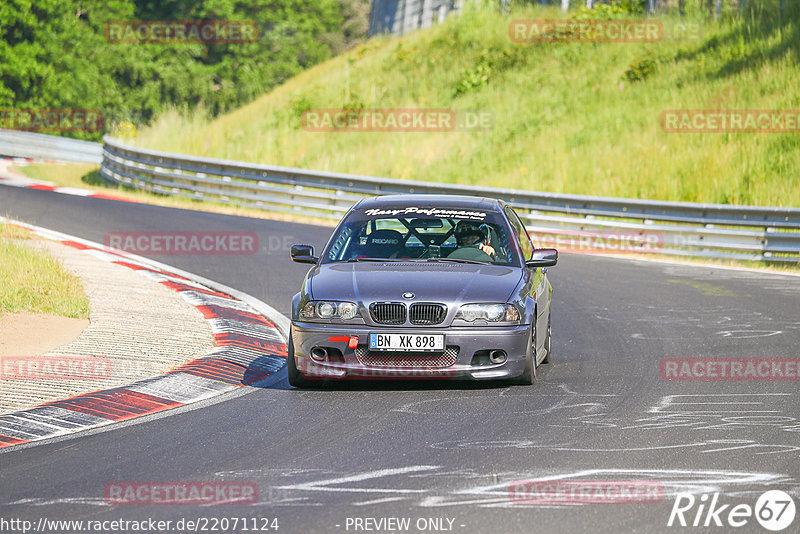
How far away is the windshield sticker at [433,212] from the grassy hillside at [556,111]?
48.8ft

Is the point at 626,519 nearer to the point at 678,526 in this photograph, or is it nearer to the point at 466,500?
the point at 678,526

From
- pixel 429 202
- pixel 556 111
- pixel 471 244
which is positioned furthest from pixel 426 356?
pixel 556 111

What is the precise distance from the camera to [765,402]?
862 cm

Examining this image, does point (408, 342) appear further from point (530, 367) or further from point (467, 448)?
point (467, 448)

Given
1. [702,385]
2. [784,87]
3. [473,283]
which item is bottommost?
[702,385]

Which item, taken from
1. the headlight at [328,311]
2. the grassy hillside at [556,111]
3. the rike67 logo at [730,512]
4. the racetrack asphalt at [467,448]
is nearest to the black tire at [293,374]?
the racetrack asphalt at [467,448]

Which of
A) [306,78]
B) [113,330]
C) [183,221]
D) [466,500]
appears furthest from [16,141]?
[466,500]

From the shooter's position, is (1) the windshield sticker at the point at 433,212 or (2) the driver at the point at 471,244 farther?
(1) the windshield sticker at the point at 433,212

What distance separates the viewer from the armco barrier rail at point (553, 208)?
787 inches

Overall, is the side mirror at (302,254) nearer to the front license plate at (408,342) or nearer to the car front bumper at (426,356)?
the car front bumper at (426,356)

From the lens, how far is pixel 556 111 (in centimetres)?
3341

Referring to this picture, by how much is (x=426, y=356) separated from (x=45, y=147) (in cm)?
3907

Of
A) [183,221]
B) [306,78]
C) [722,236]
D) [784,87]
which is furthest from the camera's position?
[306,78]

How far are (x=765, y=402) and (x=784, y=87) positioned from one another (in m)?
22.4
